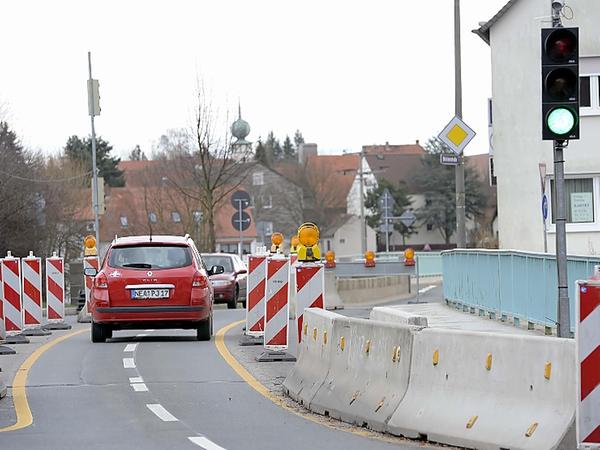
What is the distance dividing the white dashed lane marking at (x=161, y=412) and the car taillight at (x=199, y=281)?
7.25 m

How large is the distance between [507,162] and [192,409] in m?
22.4

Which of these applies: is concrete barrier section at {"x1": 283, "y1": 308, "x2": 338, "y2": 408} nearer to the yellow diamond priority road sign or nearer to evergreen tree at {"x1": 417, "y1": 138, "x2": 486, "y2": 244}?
the yellow diamond priority road sign

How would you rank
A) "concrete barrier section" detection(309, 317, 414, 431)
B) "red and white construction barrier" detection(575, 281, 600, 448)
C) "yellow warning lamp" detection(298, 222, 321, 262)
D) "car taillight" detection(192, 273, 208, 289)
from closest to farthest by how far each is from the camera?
"red and white construction barrier" detection(575, 281, 600, 448) < "concrete barrier section" detection(309, 317, 414, 431) < "yellow warning lamp" detection(298, 222, 321, 262) < "car taillight" detection(192, 273, 208, 289)

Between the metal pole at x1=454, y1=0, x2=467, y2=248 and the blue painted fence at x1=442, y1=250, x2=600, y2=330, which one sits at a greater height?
the metal pole at x1=454, y1=0, x2=467, y2=248

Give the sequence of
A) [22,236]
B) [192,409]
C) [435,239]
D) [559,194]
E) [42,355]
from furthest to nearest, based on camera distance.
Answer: [435,239]
[22,236]
[42,355]
[559,194]
[192,409]

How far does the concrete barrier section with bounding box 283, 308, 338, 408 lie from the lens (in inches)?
474

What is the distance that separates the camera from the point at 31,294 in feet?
76.5

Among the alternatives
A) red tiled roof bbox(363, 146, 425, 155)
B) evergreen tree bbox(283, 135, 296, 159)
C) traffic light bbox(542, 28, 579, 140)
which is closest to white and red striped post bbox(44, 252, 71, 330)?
traffic light bbox(542, 28, 579, 140)

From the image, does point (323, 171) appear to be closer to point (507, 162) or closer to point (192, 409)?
point (507, 162)

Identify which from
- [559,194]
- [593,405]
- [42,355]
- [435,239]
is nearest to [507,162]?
[42,355]

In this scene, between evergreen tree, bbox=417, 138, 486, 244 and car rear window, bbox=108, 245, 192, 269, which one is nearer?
car rear window, bbox=108, 245, 192, 269

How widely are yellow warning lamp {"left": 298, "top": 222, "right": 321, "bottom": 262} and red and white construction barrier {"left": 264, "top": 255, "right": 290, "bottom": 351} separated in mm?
1137

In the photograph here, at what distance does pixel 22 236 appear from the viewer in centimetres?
5056

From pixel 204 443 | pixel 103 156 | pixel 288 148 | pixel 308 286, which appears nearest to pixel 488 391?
pixel 204 443
